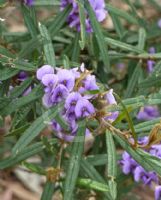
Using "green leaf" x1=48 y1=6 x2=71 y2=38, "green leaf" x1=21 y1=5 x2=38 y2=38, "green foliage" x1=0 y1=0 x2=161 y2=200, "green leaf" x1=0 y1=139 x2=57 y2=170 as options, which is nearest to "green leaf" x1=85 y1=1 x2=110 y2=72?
"green foliage" x1=0 y1=0 x2=161 y2=200

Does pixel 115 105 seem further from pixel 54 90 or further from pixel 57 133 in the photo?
pixel 57 133

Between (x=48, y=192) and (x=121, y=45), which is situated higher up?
(x=121, y=45)

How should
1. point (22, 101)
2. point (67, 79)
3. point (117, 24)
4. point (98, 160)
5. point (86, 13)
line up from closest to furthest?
point (67, 79)
point (22, 101)
point (86, 13)
point (98, 160)
point (117, 24)

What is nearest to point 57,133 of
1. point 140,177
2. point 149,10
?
point 140,177

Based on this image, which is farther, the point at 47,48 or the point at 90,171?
the point at 90,171

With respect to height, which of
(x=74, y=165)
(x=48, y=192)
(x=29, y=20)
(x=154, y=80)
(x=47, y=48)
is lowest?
(x=48, y=192)

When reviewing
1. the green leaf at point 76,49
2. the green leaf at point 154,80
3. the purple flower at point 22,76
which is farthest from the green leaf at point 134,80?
the purple flower at point 22,76

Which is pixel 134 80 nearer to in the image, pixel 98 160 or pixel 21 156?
pixel 98 160

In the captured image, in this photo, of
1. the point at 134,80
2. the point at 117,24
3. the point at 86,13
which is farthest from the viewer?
the point at 117,24

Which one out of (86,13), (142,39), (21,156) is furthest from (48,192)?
(142,39)
